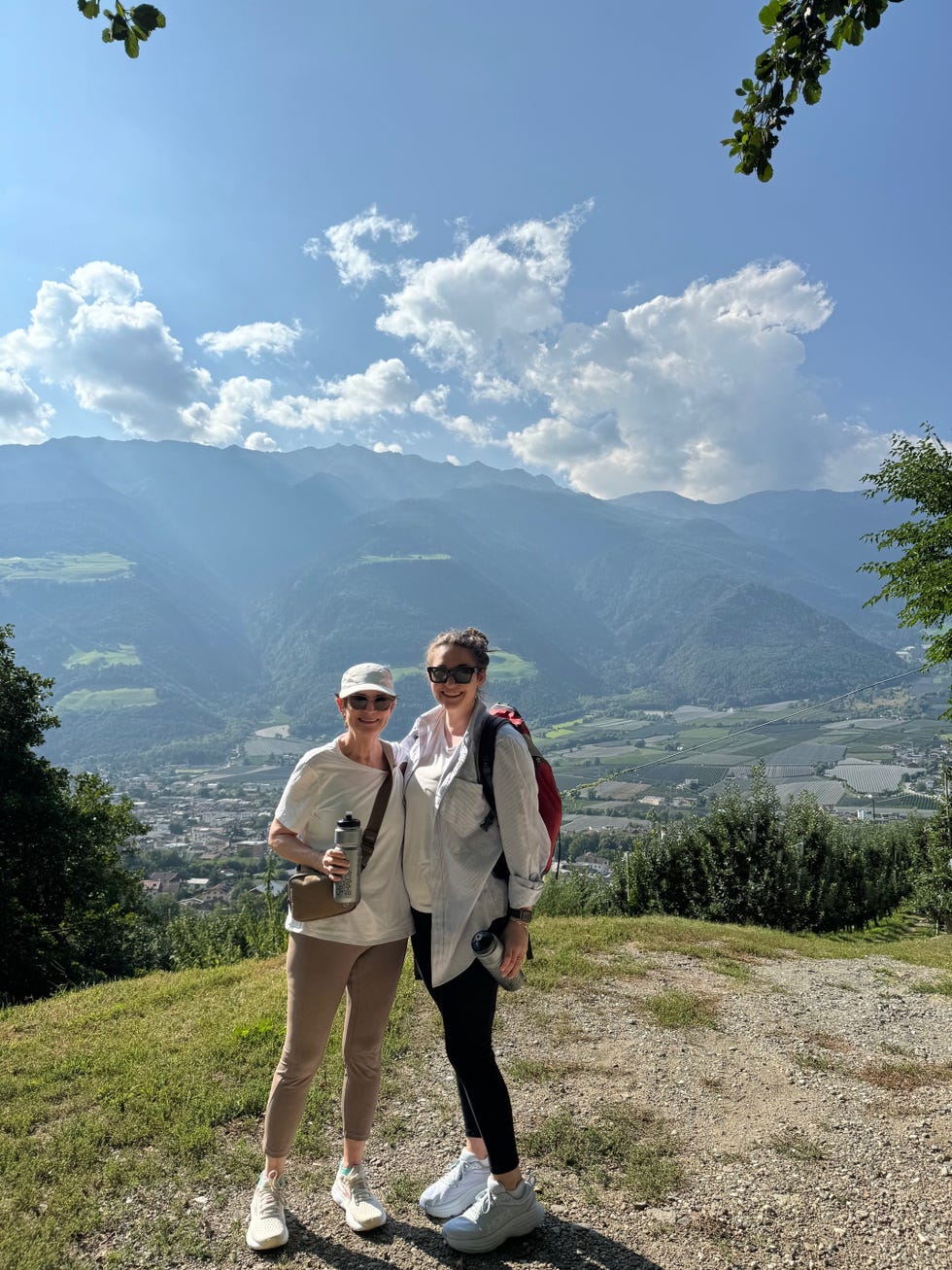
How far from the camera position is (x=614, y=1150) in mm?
3637

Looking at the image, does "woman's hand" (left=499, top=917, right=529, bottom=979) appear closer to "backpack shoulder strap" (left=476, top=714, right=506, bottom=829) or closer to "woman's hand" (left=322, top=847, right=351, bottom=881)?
"backpack shoulder strap" (left=476, top=714, right=506, bottom=829)

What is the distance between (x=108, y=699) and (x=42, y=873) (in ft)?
532

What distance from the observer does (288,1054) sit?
9.27 feet

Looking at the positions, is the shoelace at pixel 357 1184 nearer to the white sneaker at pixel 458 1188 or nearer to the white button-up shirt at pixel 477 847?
the white sneaker at pixel 458 1188

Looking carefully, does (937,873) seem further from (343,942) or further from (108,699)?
(108,699)

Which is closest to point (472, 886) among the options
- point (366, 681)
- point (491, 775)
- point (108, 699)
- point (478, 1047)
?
point (491, 775)

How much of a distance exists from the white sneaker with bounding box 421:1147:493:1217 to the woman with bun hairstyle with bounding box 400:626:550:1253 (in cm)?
12

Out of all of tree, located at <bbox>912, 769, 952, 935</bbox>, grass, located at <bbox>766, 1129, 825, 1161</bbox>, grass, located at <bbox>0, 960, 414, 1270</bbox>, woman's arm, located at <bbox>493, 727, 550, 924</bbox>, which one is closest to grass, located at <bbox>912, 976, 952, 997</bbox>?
grass, located at <bbox>766, 1129, 825, 1161</bbox>

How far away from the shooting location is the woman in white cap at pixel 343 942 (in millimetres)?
2797

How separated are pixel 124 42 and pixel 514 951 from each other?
343 cm

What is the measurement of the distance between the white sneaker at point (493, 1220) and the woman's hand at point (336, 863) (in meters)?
1.57

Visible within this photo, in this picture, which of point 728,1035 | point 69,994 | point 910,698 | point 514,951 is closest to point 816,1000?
point 728,1035

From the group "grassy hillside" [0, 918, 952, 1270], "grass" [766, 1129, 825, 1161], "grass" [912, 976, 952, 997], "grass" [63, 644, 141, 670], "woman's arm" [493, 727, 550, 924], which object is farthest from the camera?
"grass" [63, 644, 141, 670]

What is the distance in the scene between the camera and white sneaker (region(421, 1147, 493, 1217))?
3057mm
